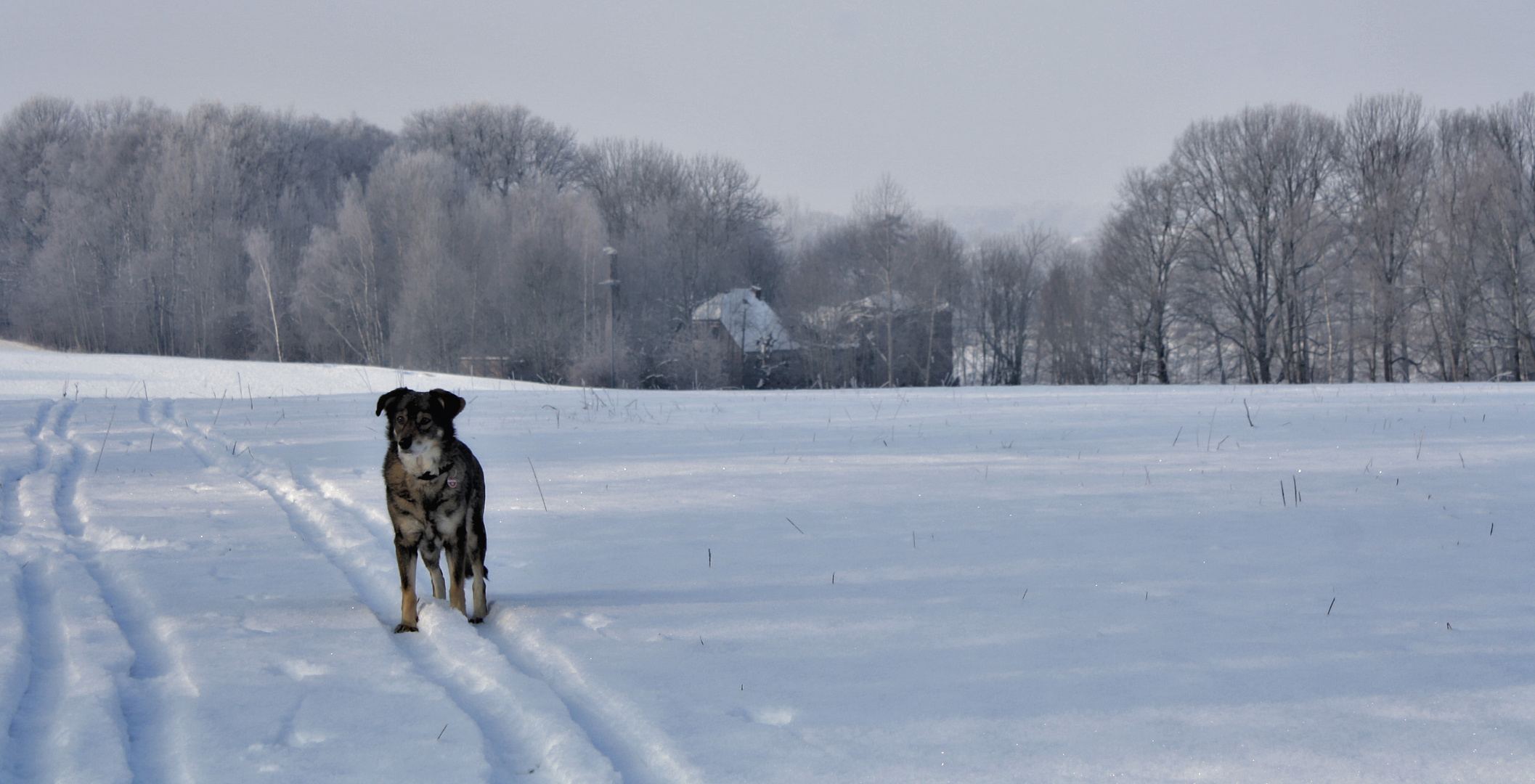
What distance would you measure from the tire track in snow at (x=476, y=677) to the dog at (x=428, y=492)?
Result: 0.60 feet

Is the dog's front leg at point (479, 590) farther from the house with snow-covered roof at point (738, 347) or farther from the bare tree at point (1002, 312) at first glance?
the bare tree at point (1002, 312)

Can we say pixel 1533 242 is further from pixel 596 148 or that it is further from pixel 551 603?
pixel 596 148

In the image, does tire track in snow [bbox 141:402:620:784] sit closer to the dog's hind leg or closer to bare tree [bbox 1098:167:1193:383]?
the dog's hind leg

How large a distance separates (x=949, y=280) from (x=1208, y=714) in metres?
50.3

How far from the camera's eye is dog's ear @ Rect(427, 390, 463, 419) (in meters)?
3.64

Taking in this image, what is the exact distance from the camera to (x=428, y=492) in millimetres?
3609

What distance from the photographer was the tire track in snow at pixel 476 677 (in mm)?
2533

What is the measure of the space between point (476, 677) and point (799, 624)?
4.21 feet

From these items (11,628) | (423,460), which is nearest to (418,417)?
(423,460)

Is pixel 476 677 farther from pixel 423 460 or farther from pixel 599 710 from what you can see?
pixel 423 460

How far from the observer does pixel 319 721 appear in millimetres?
2760

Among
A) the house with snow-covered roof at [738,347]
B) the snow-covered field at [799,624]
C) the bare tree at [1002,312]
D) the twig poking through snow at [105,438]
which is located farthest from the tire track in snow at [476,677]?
the bare tree at [1002,312]

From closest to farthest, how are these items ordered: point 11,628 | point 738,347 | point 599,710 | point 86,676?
point 599,710, point 86,676, point 11,628, point 738,347

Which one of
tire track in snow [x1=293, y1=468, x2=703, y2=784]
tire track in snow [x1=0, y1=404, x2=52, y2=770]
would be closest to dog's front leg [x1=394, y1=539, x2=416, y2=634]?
tire track in snow [x1=293, y1=468, x2=703, y2=784]
